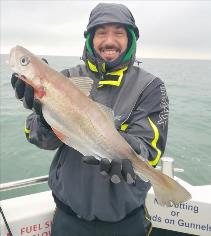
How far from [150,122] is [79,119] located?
739mm

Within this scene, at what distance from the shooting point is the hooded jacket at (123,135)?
10.0ft

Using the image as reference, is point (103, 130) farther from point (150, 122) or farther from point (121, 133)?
point (150, 122)

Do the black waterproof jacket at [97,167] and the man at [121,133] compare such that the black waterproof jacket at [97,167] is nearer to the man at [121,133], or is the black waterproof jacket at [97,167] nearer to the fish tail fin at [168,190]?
the man at [121,133]

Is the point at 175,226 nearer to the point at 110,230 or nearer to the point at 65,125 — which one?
the point at 110,230

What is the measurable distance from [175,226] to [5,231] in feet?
6.88

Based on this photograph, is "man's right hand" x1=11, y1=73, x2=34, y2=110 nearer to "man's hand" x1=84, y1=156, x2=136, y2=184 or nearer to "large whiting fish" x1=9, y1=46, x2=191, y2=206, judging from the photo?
"large whiting fish" x1=9, y1=46, x2=191, y2=206

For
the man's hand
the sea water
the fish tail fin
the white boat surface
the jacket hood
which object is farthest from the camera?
the sea water

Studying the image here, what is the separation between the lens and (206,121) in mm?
21016

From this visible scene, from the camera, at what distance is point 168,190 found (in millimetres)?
2760

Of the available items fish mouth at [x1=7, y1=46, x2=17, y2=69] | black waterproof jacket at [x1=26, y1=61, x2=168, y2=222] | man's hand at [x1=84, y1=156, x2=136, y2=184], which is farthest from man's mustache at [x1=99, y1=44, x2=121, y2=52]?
man's hand at [x1=84, y1=156, x2=136, y2=184]

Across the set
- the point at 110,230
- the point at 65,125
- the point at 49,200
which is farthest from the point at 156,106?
the point at 49,200

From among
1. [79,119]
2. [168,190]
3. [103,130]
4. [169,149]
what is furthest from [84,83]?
[169,149]

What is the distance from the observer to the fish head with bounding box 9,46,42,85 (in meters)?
2.71

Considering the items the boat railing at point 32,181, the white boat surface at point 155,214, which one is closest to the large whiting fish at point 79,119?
the boat railing at point 32,181
